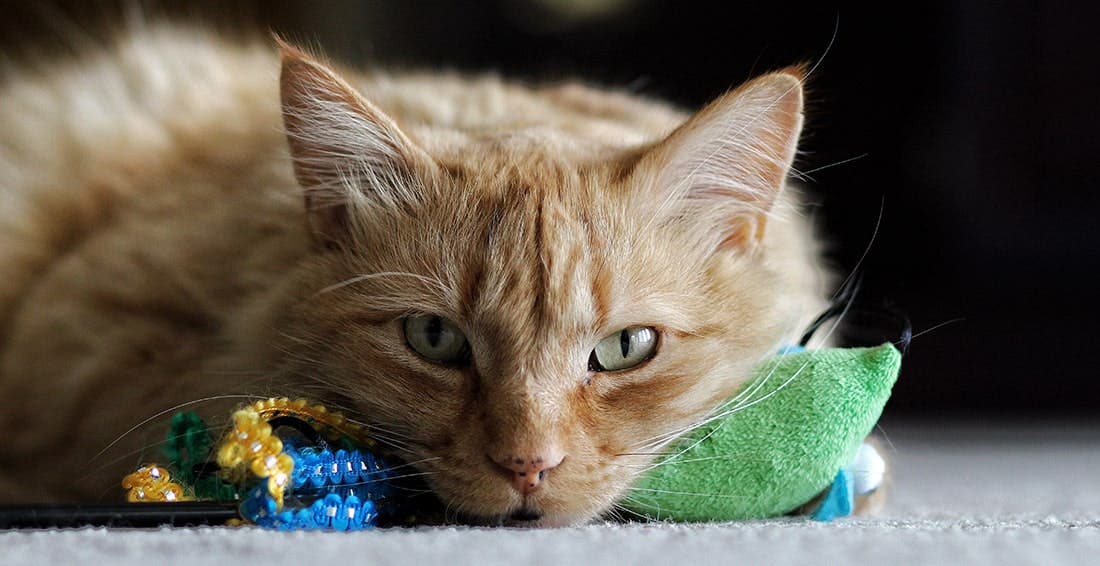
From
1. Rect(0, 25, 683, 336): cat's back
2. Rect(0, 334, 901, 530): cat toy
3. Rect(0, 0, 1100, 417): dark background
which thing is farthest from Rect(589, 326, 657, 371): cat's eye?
Rect(0, 0, 1100, 417): dark background

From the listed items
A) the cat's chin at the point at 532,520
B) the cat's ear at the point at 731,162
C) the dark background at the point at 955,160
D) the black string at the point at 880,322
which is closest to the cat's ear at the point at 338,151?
the cat's ear at the point at 731,162

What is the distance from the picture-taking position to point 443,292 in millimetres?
1247

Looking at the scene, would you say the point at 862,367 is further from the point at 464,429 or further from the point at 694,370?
the point at 464,429

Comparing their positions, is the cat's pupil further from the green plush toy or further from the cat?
the green plush toy

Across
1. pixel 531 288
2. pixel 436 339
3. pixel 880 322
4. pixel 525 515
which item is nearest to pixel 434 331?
pixel 436 339

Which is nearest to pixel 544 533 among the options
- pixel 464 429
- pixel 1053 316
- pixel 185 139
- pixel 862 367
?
pixel 464 429

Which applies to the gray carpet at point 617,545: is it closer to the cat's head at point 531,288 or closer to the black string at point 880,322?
the cat's head at point 531,288

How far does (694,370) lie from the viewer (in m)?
1.29

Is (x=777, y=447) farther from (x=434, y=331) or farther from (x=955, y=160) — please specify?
(x=955, y=160)

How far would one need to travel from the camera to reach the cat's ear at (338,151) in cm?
133

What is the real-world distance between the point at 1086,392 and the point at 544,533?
2.37 m

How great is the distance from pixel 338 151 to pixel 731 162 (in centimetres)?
54

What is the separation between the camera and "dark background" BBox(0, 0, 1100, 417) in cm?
289

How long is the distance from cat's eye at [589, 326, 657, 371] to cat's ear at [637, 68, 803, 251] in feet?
0.59
